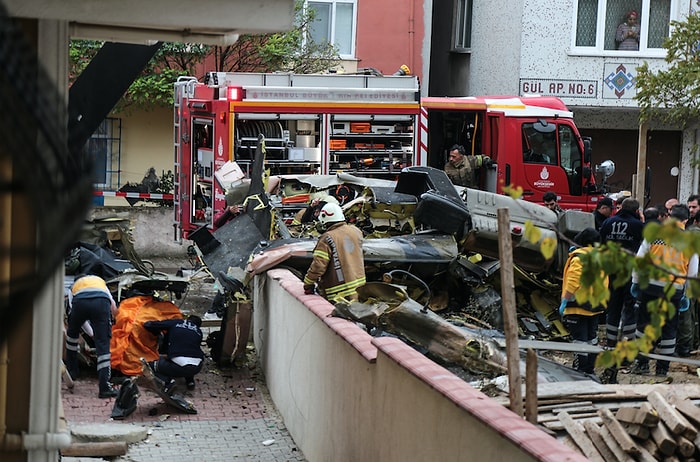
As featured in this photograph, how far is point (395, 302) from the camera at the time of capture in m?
9.42

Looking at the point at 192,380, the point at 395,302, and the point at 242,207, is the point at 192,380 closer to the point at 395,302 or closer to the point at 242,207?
the point at 395,302

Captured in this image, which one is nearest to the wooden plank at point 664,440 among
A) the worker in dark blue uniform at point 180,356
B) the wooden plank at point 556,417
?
the wooden plank at point 556,417

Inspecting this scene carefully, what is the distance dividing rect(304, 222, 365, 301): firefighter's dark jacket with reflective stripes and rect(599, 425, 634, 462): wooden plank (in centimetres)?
457

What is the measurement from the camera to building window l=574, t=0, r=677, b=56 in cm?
2305

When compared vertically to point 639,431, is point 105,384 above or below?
below

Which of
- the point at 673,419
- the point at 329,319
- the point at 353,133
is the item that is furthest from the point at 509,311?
the point at 353,133

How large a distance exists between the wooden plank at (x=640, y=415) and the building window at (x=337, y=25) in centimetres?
1906

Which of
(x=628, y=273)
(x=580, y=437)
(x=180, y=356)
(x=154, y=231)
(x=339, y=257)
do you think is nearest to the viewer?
(x=628, y=273)

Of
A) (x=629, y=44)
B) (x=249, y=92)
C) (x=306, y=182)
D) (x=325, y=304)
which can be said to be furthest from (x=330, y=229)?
(x=629, y=44)

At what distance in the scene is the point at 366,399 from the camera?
762 cm

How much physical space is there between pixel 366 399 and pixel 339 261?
3014 millimetres

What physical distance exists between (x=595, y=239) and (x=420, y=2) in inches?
570

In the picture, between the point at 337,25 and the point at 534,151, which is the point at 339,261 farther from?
the point at 337,25

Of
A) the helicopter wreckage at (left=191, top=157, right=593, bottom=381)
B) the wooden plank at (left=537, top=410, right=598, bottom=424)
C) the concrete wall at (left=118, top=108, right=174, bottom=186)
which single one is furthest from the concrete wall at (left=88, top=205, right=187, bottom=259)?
the wooden plank at (left=537, top=410, right=598, bottom=424)
